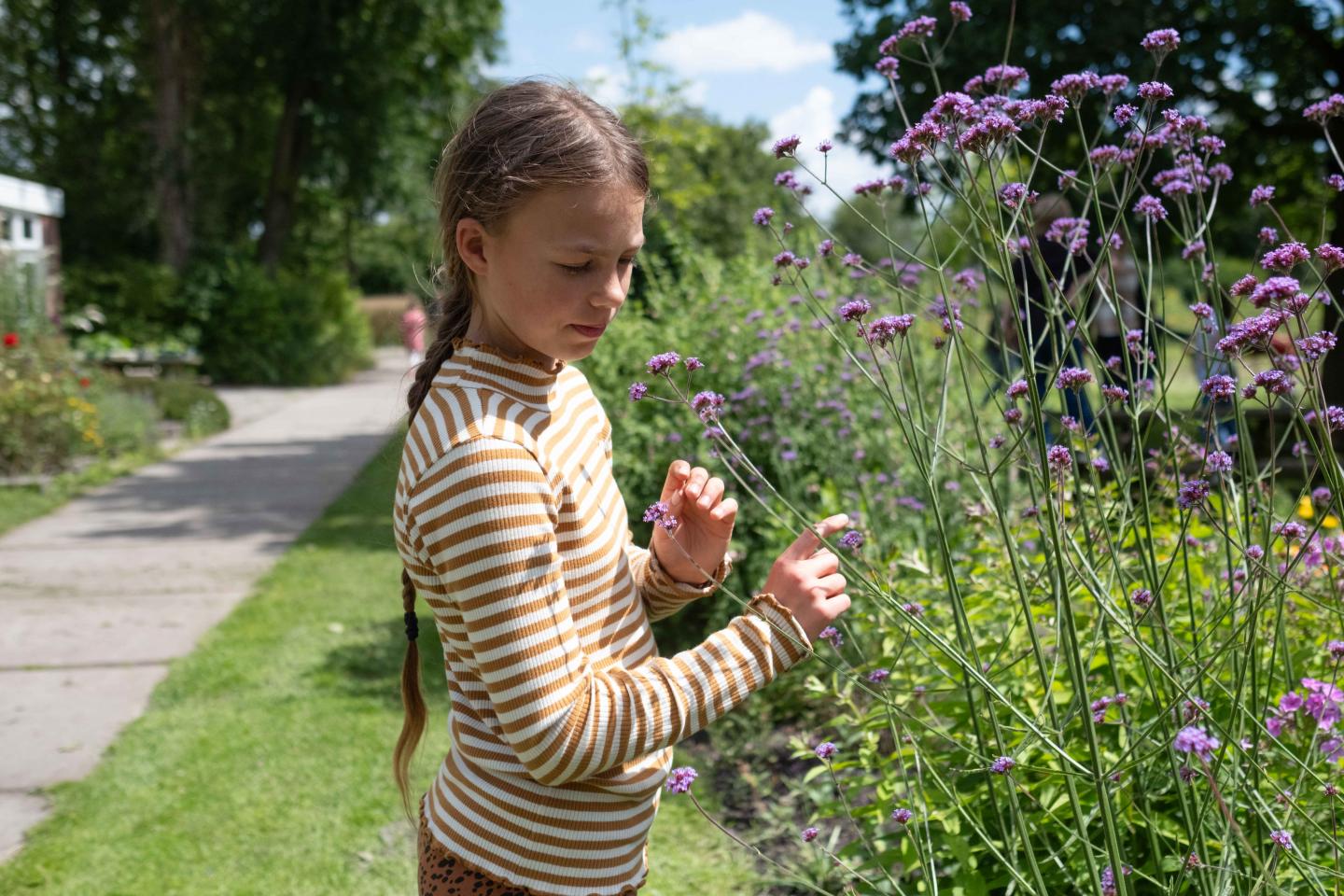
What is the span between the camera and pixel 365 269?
163ft

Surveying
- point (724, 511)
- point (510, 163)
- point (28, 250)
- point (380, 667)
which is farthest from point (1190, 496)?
point (28, 250)

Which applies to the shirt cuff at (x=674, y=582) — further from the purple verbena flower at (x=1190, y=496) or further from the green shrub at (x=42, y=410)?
the green shrub at (x=42, y=410)

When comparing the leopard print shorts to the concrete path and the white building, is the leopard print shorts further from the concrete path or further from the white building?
the white building

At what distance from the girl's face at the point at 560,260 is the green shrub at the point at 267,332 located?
21.1m

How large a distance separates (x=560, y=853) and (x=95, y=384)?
40.2ft

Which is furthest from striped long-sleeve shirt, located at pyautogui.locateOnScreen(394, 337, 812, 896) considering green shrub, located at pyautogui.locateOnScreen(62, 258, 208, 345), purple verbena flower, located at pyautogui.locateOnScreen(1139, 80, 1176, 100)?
green shrub, located at pyautogui.locateOnScreen(62, 258, 208, 345)

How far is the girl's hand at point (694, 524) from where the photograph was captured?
1.72 meters

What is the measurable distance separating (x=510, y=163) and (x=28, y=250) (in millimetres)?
16538

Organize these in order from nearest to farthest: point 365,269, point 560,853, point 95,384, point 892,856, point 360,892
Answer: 1. point 560,853
2. point 892,856
3. point 360,892
4. point 95,384
5. point 365,269

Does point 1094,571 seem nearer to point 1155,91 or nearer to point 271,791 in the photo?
point 1155,91

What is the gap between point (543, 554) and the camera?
1.39m

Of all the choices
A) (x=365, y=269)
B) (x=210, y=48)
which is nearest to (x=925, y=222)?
(x=210, y=48)

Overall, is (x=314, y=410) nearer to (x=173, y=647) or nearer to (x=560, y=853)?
(x=173, y=647)

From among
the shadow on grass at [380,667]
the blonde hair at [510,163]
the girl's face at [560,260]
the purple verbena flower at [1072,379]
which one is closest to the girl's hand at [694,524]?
the girl's face at [560,260]
